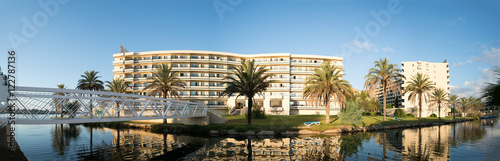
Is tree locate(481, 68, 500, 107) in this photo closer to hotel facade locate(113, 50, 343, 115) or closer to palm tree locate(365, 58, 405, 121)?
palm tree locate(365, 58, 405, 121)

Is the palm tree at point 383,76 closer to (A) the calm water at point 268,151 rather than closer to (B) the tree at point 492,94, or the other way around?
(A) the calm water at point 268,151

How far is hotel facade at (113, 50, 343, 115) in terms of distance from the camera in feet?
230

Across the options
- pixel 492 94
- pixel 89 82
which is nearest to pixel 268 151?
pixel 492 94

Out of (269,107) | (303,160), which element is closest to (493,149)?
(303,160)

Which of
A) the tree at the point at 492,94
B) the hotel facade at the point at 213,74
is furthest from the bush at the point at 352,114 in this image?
the tree at the point at 492,94

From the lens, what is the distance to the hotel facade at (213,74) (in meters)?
70.2

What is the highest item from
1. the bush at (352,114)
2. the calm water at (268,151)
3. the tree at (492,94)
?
the tree at (492,94)

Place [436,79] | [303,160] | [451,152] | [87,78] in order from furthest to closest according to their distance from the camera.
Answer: [436,79], [87,78], [451,152], [303,160]

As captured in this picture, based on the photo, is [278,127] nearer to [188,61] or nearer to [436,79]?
[188,61]

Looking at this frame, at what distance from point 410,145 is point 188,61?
58104 millimetres

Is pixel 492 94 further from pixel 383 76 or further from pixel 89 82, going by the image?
pixel 89 82

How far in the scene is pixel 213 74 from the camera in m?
73.5

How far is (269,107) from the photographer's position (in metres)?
69.0

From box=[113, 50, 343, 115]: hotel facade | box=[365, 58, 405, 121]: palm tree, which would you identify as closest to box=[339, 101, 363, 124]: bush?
box=[365, 58, 405, 121]: palm tree
